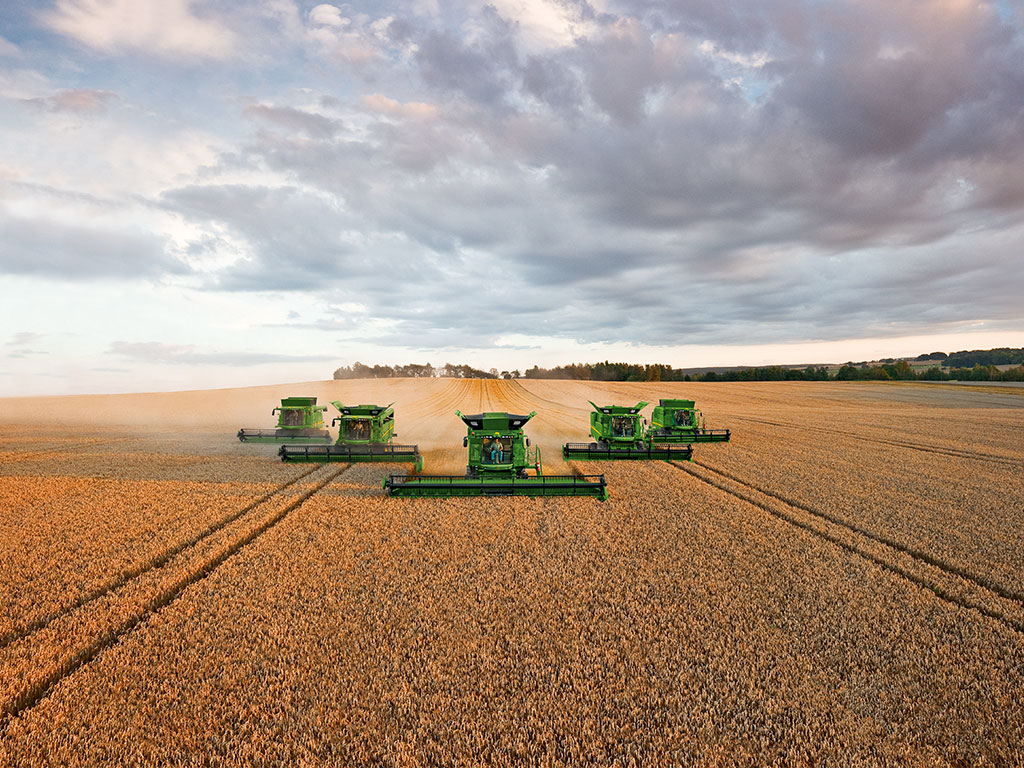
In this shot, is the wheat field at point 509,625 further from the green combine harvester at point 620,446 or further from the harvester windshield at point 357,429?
the harvester windshield at point 357,429

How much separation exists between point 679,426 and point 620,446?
601 centimetres

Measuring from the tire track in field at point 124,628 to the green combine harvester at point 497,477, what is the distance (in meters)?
4.32

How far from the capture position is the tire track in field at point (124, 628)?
6.32 meters

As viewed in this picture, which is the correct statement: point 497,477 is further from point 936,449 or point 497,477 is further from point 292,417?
point 936,449

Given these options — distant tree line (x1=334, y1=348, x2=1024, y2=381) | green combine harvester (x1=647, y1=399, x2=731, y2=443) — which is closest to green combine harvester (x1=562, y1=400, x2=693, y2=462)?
green combine harvester (x1=647, y1=399, x2=731, y2=443)

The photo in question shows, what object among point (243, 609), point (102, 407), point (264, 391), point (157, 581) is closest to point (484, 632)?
point (243, 609)

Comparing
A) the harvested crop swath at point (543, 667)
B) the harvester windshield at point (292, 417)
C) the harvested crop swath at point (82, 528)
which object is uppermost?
the harvester windshield at point (292, 417)

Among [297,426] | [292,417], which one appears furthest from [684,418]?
[292,417]

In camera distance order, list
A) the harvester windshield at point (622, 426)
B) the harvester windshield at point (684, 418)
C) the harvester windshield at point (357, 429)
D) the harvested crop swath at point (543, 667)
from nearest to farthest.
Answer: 1. the harvested crop swath at point (543, 667)
2. the harvester windshield at point (357, 429)
3. the harvester windshield at point (622, 426)
4. the harvester windshield at point (684, 418)

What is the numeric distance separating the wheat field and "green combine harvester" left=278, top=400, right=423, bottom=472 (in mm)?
3977

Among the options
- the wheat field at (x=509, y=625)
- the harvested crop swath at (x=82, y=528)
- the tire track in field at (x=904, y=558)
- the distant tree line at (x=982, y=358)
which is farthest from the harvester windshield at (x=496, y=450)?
the distant tree line at (x=982, y=358)

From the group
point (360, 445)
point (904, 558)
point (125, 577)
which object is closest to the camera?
point (125, 577)

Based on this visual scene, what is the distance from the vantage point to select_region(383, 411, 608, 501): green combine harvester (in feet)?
52.3

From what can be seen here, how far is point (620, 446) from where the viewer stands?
2398 centimetres
